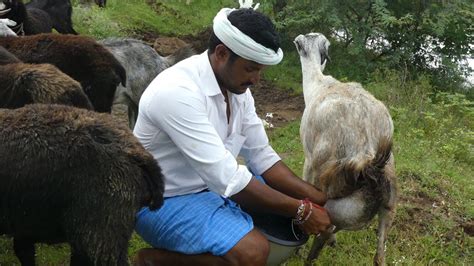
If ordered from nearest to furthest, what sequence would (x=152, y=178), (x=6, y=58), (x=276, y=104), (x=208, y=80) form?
(x=152, y=178) → (x=208, y=80) → (x=6, y=58) → (x=276, y=104)

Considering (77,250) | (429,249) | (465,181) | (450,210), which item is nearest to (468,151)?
(465,181)

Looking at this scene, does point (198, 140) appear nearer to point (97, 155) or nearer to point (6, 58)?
point (97, 155)

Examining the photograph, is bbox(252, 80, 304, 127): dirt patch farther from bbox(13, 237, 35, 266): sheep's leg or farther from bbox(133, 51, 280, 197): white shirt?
bbox(13, 237, 35, 266): sheep's leg

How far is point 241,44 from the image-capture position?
3.83 metres

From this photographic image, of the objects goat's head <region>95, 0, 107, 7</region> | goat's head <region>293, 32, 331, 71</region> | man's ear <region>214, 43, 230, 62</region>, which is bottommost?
goat's head <region>95, 0, 107, 7</region>

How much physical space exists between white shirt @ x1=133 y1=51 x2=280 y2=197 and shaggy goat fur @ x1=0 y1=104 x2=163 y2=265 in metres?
0.27

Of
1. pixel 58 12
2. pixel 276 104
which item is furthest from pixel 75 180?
pixel 58 12

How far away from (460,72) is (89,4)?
26.8 feet

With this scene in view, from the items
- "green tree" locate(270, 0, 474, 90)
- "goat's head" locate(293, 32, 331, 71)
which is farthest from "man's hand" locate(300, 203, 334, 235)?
"green tree" locate(270, 0, 474, 90)

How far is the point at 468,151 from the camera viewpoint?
9.05 m

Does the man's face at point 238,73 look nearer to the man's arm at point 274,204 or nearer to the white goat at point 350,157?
the man's arm at point 274,204

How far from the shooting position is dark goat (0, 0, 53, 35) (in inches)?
371

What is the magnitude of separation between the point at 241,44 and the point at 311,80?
2992 millimetres

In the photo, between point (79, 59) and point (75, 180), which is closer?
point (75, 180)
